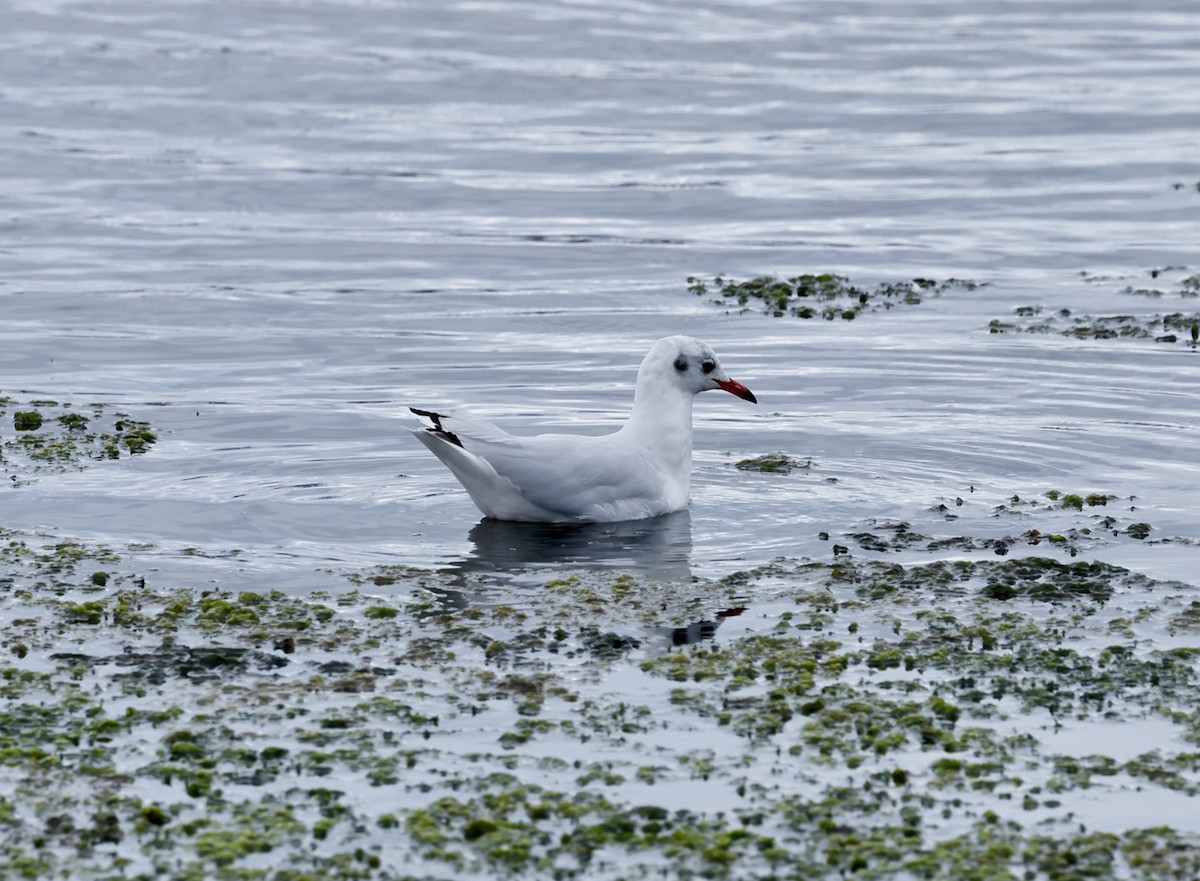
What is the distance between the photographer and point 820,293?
21266 mm

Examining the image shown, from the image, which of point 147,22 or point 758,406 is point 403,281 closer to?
point 758,406

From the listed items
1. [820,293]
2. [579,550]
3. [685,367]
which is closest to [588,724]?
[579,550]

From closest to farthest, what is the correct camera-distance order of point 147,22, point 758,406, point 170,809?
1. point 170,809
2. point 758,406
3. point 147,22

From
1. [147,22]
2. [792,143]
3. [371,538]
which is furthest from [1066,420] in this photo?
[147,22]

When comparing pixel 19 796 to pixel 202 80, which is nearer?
pixel 19 796

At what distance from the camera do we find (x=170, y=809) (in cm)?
801

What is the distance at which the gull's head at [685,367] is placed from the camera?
46.2 feet

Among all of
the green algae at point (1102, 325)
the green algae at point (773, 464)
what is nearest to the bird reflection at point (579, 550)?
the green algae at point (773, 464)

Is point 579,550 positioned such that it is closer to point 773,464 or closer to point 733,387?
point 733,387

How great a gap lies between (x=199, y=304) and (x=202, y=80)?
49.1ft

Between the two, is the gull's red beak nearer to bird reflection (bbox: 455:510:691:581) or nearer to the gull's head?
the gull's head

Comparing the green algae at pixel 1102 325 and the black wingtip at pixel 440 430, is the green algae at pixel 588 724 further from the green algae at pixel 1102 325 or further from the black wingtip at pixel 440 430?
the green algae at pixel 1102 325

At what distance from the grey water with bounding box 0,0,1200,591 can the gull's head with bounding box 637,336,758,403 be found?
77cm

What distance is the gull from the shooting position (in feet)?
42.9
